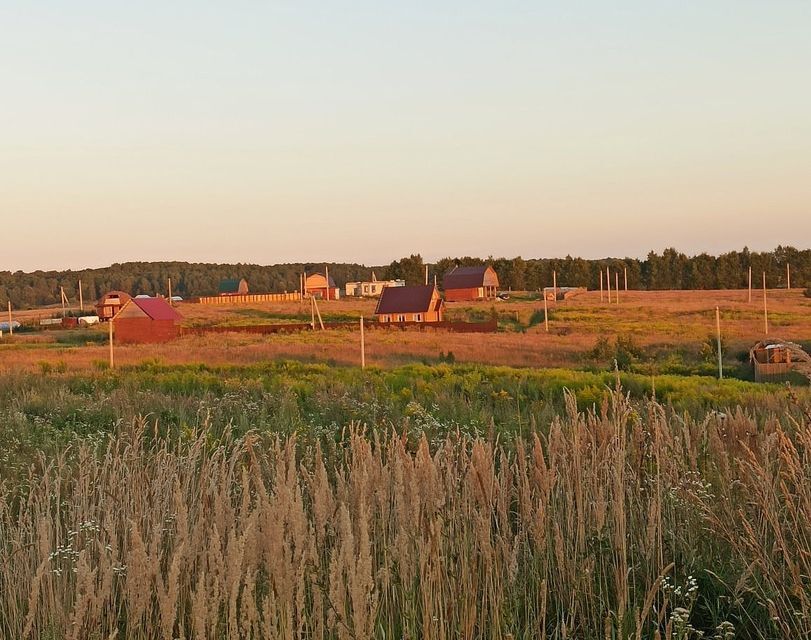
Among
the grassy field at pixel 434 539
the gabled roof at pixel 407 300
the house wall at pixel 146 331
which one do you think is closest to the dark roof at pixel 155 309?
the house wall at pixel 146 331

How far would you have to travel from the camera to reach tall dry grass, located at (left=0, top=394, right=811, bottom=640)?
8.80 ft

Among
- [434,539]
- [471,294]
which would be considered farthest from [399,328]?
[434,539]

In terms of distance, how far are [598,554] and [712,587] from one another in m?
0.55

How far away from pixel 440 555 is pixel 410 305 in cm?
5140

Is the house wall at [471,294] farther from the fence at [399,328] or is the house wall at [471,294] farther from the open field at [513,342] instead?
the fence at [399,328]

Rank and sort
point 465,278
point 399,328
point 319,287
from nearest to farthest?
point 399,328 < point 465,278 < point 319,287

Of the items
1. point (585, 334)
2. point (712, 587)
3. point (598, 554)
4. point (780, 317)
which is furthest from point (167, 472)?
point (780, 317)

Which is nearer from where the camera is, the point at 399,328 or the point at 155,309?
the point at 155,309

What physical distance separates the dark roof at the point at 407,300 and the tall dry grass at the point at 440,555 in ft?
162

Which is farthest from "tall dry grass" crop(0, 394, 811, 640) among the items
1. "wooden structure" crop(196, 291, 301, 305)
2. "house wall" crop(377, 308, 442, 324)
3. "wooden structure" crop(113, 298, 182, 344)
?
"wooden structure" crop(196, 291, 301, 305)

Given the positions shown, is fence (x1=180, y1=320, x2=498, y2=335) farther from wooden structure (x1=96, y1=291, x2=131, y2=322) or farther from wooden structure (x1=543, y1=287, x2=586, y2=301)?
wooden structure (x1=543, y1=287, x2=586, y2=301)

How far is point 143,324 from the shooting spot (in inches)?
1747

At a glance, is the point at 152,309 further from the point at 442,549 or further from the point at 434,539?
the point at 434,539

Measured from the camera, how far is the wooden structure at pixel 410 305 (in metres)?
54.3
